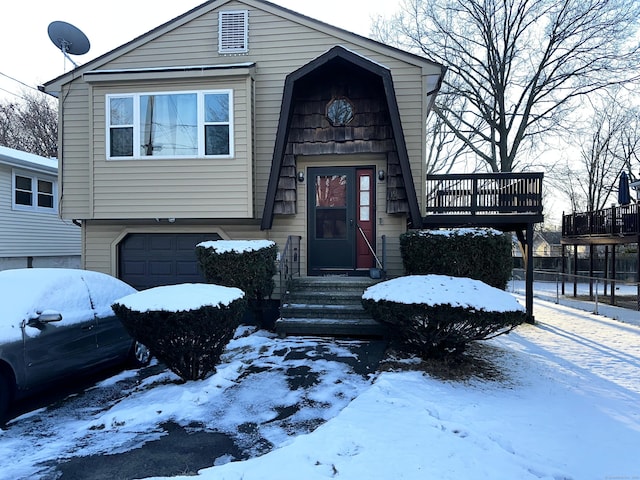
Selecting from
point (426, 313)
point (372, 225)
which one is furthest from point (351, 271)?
point (426, 313)

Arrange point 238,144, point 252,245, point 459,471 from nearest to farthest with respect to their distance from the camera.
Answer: point 459,471 → point 252,245 → point 238,144

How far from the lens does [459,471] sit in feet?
9.66

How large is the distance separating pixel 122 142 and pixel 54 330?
614 centimetres

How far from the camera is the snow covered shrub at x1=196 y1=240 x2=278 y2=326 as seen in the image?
7.45m

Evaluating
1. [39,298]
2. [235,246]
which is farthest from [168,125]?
[39,298]

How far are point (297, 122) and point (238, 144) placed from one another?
1402 millimetres

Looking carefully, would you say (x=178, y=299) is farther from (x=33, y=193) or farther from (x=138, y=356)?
(x=33, y=193)

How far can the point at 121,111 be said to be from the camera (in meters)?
9.53

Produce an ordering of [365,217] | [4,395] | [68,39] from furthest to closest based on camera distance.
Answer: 1. [68,39]
2. [365,217]
3. [4,395]

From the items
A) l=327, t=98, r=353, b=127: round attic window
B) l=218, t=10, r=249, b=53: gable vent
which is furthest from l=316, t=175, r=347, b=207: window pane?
l=218, t=10, r=249, b=53: gable vent

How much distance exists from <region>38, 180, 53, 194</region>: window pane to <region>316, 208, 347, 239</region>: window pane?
12268mm

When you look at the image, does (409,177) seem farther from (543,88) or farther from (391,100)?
(543,88)

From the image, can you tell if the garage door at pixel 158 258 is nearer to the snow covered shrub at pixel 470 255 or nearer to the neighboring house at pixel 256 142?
the neighboring house at pixel 256 142

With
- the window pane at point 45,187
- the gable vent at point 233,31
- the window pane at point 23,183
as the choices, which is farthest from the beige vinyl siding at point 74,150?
the window pane at point 45,187
